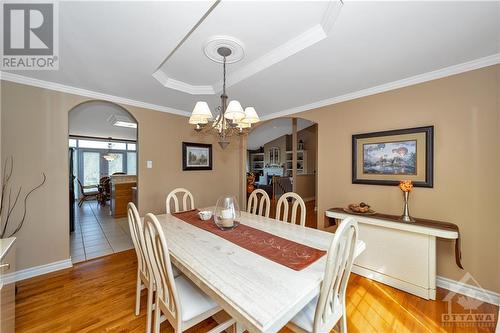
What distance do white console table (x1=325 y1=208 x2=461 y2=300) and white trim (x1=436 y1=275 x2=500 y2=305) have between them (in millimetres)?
333

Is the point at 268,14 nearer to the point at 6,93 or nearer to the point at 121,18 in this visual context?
the point at 121,18

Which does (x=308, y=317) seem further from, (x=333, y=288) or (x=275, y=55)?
(x=275, y=55)

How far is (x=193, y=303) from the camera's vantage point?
1.22 metres

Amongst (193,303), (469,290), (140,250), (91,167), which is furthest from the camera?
(91,167)

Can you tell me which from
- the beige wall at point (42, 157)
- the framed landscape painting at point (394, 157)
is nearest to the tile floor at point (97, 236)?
the beige wall at point (42, 157)

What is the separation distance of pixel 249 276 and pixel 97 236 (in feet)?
12.2

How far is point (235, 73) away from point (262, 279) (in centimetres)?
206

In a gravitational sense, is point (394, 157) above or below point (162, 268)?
above

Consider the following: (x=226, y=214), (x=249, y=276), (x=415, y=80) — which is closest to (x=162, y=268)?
(x=249, y=276)

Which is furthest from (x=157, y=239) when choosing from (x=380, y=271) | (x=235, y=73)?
(x=380, y=271)

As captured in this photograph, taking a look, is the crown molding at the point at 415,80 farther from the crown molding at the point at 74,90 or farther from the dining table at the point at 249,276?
the crown molding at the point at 74,90

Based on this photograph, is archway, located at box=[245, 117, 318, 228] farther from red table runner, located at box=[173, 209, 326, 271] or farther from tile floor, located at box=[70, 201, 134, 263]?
red table runner, located at box=[173, 209, 326, 271]

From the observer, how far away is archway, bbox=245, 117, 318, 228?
21.6ft

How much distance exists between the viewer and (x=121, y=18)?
1.40 metres
